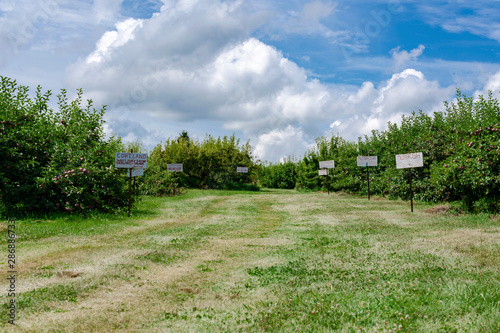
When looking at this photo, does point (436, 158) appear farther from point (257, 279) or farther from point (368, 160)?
point (257, 279)

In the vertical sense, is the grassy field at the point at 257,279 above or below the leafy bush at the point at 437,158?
below

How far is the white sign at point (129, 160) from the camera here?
15.4m

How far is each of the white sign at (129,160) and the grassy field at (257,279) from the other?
11.8 feet

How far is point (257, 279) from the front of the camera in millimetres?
6633

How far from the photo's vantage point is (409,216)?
15297mm

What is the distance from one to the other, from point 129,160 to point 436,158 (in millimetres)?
16137

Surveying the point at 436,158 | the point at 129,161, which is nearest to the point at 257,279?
the point at 129,161

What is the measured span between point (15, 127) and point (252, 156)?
94.4 feet

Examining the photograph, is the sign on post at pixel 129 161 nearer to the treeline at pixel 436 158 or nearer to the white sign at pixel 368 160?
the treeline at pixel 436 158

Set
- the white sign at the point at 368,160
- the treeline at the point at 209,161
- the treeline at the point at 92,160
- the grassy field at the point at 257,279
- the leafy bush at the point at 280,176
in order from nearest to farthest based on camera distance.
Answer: the grassy field at the point at 257,279, the treeline at the point at 92,160, the white sign at the point at 368,160, the treeline at the point at 209,161, the leafy bush at the point at 280,176

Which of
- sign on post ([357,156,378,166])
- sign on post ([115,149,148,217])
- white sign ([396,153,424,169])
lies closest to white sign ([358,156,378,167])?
sign on post ([357,156,378,166])

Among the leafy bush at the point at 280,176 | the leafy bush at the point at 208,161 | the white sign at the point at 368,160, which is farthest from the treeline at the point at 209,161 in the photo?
the white sign at the point at 368,160

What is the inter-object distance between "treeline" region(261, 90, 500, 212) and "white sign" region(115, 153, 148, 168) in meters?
12.2

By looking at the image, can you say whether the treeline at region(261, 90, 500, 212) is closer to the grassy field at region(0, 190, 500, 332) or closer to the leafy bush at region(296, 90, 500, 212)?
the leafy bush at region(296, 90, 500, 212)
